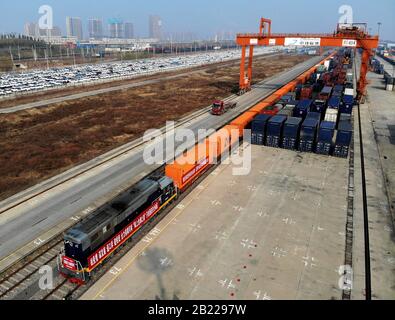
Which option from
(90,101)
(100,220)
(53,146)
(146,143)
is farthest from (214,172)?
(90,101)

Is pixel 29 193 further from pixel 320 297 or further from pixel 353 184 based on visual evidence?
pixel 353 184

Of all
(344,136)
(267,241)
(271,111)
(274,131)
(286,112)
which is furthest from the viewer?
(271,111)

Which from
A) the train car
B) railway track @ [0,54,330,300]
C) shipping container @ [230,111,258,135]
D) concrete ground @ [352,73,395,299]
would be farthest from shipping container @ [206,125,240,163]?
concrete ground @ [352,73,395,299]

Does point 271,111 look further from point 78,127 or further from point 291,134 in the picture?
point 78,127

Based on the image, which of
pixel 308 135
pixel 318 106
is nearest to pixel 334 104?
pixel 318 106

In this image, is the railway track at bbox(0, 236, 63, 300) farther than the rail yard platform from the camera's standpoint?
No

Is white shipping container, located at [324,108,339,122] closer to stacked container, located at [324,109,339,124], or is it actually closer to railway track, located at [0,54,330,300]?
stacked container, located at [324,109,339,124]
